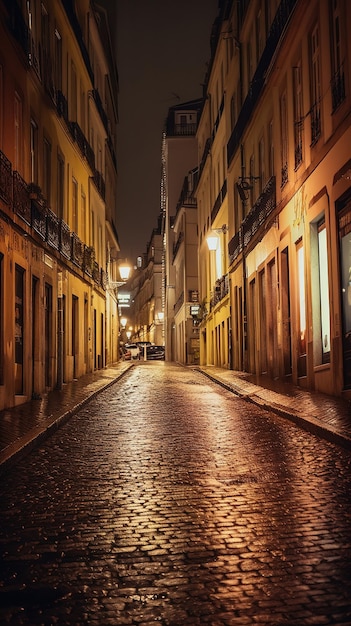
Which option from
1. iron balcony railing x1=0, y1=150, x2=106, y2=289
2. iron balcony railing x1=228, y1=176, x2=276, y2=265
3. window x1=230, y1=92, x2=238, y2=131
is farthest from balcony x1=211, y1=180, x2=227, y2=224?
iron balcony railing x1=0, y1=150, x2=106, y2=289

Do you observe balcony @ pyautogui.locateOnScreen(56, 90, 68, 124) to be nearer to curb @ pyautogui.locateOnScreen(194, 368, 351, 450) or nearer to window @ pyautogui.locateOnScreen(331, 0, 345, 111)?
window @ pyautogui.locateOnScreen(331, 0, 345, 111)

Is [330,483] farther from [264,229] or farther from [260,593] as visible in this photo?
[264,229]

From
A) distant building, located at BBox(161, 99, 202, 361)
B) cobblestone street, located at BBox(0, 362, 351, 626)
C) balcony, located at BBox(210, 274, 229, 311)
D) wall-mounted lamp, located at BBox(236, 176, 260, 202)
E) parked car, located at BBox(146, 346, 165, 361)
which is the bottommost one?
cobblestone street, located at BBox(0, 362, 351, 626)

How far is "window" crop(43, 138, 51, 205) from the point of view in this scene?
18.9 m

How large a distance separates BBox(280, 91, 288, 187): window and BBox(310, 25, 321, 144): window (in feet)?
9.62

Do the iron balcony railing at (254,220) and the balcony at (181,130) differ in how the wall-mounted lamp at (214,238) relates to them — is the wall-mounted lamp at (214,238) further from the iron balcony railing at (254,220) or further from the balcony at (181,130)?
the balcony at (181,130)

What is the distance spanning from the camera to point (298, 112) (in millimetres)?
17484

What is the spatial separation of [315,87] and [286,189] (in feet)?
10.5

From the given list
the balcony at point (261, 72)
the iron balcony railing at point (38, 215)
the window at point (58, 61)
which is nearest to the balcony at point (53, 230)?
the iron balcony railing at point (38, 215)

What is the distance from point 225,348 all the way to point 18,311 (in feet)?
60.9

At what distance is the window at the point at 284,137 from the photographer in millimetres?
18891

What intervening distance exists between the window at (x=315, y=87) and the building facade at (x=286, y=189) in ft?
0.13

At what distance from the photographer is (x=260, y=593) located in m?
3.77

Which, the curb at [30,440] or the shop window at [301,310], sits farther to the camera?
the shop window at [301,310]
